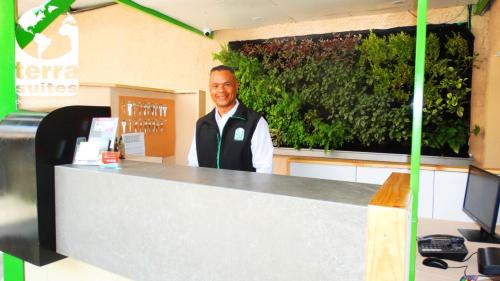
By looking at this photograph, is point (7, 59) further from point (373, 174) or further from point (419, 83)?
point (373, 174)

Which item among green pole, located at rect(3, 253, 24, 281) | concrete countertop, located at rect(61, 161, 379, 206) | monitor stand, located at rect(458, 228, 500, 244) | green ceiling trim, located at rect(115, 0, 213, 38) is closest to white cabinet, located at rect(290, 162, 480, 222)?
monitor stand, located at rect(458, 228, 500, 244)

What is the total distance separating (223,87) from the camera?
2.23 m

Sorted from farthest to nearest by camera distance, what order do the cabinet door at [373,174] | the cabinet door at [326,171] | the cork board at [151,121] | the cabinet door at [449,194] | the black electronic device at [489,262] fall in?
the cabinet door at [326,171], the cabinet door at [373,174], the cabinet door at [449,194], the cork board at [151,121], the black electronic device at [489,262]

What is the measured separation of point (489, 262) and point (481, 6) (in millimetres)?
3137

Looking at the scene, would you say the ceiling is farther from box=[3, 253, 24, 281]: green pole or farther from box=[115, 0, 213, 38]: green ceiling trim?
box=[3, 253, 24, 281]: green pole

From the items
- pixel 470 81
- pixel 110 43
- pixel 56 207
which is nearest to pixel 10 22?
pixel 56 207

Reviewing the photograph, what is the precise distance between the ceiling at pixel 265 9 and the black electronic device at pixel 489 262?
2875mm

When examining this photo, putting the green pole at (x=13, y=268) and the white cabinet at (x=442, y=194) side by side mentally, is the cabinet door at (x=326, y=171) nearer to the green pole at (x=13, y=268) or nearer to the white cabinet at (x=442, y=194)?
the white cabinet at (x=442, y=194)

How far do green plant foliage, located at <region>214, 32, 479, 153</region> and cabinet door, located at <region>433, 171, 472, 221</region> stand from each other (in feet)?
2.12

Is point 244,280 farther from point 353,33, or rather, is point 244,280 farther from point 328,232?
point 353,33

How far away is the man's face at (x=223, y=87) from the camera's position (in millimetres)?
2209

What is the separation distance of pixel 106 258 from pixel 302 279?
647mm

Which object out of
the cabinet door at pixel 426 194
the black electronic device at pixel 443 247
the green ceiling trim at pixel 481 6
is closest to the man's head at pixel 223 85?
the black electronic device at pixel 443 247

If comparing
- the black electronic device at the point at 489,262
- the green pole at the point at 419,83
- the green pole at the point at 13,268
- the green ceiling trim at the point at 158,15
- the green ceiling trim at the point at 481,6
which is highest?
the green ceiling trim at the point at 158,15
